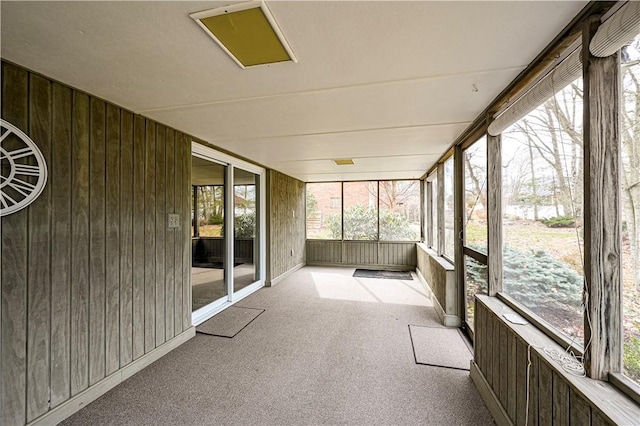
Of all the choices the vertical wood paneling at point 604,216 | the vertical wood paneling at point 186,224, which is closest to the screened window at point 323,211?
the vertical wood paneling at point 186,224

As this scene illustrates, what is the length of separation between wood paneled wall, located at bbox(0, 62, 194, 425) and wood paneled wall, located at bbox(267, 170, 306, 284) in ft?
8.11

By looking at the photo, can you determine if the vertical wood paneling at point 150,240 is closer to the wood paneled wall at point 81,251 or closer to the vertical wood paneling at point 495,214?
the wood paneled wall at point 81,251

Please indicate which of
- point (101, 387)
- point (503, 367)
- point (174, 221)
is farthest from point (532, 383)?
point (174, 221)

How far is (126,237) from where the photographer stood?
229 cm

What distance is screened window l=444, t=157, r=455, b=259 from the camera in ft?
12.4

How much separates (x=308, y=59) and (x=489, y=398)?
2560 millimetres

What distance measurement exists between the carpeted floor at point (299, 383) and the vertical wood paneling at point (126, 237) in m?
0.35

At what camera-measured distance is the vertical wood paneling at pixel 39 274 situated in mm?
1647

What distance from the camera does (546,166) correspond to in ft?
5.10

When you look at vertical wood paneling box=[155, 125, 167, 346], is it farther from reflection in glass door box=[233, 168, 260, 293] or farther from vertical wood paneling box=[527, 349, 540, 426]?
vertical wood paneling box=[527, 349, 540, 426]

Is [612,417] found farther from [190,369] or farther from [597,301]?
[190,369]

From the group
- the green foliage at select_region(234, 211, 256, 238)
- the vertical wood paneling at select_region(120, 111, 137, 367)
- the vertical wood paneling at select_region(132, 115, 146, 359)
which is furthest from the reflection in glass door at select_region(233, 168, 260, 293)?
the vertical wood paneling at select_region(120, 111, 137, 367)

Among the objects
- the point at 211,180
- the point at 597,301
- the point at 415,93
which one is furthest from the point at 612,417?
the point at 211,180

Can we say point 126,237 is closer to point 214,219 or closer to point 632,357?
point 214,219
